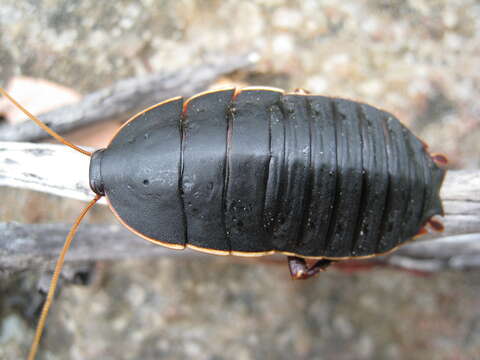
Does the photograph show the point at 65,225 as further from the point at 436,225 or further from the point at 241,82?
the point at 436,225

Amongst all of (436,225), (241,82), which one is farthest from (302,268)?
(241,82)

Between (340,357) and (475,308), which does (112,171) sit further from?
Answer: (475,308)

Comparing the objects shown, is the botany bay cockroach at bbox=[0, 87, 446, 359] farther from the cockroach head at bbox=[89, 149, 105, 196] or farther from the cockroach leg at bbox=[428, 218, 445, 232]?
the cockroach leg at bbox=[428, 218, 445, 232]

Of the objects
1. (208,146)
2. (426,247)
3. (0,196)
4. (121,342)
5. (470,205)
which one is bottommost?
(121,342)

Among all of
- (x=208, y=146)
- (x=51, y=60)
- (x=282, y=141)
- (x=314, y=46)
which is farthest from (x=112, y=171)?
(x=314, y=46)

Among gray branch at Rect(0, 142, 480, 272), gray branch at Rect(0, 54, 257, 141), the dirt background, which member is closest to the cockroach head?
gray branch at Rect(0, 142, 480, 272)

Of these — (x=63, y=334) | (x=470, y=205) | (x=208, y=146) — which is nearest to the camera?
→ (x=208, y=146)
